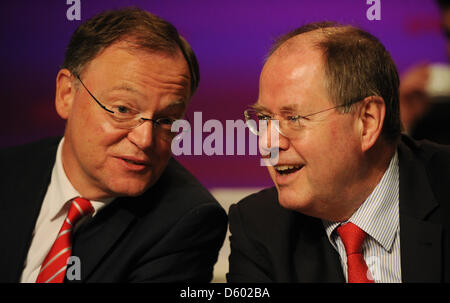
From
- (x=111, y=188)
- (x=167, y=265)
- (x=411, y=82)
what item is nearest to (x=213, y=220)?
(x=167, y=265)

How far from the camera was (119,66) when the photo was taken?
89.7 inches

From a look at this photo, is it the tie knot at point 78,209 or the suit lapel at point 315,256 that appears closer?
the suit lapel at point 315,256

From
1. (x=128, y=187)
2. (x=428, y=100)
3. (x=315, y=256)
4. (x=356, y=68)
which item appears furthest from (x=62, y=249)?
(x=428, y=100)

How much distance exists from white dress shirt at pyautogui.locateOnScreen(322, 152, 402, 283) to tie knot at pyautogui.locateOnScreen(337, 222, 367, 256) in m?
0.02

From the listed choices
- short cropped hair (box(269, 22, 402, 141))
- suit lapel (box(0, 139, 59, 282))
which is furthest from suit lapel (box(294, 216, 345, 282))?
suit lapel (box(0, 139, 59, 282))

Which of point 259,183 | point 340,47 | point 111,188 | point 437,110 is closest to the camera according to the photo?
point 340,47

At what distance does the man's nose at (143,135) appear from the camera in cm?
225

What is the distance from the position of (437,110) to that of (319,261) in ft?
3.83

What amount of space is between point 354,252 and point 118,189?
0.98 m

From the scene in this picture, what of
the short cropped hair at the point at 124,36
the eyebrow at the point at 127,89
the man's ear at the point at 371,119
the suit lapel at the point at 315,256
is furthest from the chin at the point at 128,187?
the man's ear at the point at 371,119

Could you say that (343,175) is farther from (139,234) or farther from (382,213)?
(139,234)

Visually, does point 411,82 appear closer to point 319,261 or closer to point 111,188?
point 319,261

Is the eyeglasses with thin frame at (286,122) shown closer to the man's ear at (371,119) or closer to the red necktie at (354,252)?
the man's ear at (371,119)

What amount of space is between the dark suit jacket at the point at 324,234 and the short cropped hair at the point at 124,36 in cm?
67
